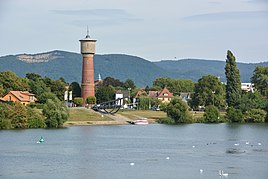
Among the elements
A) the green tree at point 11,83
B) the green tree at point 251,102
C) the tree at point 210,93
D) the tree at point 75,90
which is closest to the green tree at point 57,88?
the green tree at point 11,83

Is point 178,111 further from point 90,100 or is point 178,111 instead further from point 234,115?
point 90,100

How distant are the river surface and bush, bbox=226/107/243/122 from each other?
13330mm

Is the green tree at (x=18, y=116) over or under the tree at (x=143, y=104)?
under

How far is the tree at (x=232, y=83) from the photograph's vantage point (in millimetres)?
74688

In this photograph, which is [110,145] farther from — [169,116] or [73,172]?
[169,116]

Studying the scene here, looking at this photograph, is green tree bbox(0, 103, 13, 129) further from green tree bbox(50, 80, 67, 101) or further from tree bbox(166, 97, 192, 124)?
green tree bbox(50, 80, 67, 101)

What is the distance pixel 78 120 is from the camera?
6538cm

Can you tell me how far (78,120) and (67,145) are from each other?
2109cm

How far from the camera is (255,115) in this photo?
241 ft

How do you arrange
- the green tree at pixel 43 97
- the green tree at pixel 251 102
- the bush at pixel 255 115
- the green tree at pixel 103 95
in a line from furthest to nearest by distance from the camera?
the green tree at pixel 103 95 → the green tree at pixel 251 102 → the bush at pixel 255 115 → the green tree at pixel 43 97

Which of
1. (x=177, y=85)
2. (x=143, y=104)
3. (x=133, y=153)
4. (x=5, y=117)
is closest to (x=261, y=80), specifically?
(x=143, y=104)

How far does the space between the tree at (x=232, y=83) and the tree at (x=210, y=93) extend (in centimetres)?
296

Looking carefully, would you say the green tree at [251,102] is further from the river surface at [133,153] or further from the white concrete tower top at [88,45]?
the white concrete tower top at [88,45]

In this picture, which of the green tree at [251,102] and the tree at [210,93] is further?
the tree at [210,93]
